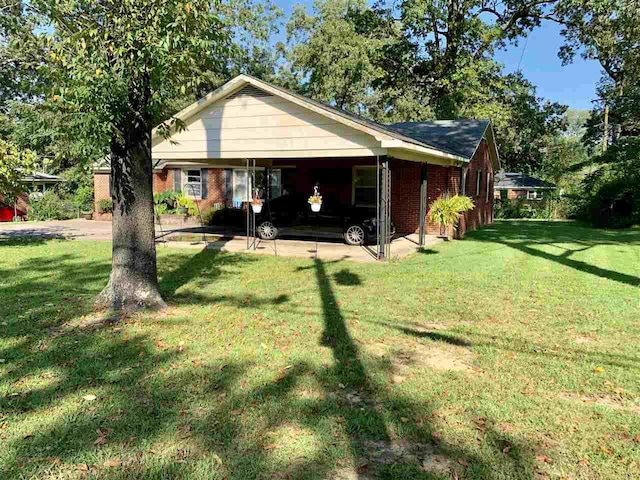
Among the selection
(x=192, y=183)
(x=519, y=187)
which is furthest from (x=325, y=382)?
(x=519, y=187)

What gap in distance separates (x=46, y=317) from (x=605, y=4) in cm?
Answer: 2375

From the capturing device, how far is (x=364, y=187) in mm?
15500

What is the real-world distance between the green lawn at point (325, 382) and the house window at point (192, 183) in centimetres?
1388

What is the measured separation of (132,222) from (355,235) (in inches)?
290

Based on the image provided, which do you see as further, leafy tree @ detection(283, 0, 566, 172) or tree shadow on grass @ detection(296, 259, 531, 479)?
leafy tree @ detection(283, 0, 566, 172)

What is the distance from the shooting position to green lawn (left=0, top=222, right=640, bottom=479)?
2.79 meters

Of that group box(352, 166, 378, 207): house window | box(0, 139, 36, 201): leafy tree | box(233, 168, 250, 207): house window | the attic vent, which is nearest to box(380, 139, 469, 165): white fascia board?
box(352, 166, 378, 207): house window

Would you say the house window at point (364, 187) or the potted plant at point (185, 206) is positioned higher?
the house window at point (364, 187)

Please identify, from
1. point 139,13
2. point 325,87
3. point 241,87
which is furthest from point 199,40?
point 325,87

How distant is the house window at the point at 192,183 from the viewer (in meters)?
21.1

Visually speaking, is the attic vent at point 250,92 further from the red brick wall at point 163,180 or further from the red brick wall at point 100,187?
the red brick wall at point 100,187

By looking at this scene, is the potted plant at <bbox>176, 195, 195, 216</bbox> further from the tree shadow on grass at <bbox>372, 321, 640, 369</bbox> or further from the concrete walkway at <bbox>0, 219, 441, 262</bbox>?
the tree shadow on grass at <bbox>372, 321, 640, 369</bbox>

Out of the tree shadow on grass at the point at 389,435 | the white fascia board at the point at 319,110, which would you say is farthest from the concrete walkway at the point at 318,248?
the tree shadow on grass at the point at 389,435

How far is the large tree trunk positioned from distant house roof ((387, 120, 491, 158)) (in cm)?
1105
